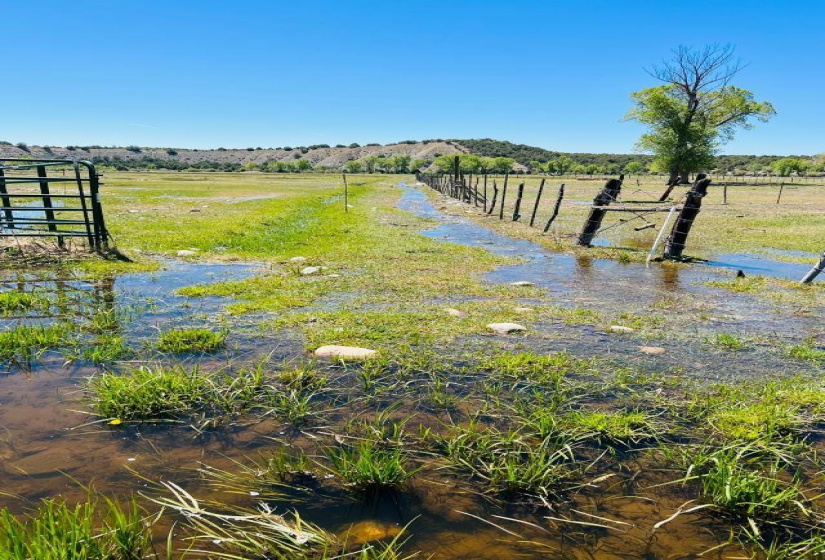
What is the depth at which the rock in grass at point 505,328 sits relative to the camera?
695 cm

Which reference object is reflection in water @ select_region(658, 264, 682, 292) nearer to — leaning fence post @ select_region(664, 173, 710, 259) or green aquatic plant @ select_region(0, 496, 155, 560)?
leaning fence post @ select_region(664, 173, 710, 259)

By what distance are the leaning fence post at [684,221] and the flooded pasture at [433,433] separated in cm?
662

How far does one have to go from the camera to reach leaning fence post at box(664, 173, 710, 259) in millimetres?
14117

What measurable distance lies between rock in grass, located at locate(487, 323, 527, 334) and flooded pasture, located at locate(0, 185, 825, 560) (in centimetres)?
A: 24

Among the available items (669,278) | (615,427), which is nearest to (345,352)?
(615,427)

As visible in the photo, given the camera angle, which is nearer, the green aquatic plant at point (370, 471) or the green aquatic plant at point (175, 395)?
the green aquatic plant at point (370, 471)

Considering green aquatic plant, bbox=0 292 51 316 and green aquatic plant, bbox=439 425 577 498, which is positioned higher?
green aquatic plant, bbox=439 425 577 498

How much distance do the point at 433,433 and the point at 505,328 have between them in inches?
124

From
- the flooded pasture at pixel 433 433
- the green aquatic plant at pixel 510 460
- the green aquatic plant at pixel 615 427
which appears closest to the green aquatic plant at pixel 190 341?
the flooded pasture at pixel 433 433

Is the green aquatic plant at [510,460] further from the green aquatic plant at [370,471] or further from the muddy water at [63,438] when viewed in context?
the muddy water at [63,438]

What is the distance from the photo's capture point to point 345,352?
5.80 metres

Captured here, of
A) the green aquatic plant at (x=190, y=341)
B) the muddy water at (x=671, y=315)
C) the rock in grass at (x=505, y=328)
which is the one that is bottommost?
the muddy water at (x=671, y=315)

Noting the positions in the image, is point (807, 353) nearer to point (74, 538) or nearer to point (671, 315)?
point (671, 315)

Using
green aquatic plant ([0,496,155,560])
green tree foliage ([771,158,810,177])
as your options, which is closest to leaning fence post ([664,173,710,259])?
green aquatic plant ([0,496,155,560])
